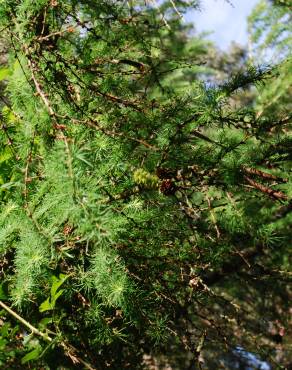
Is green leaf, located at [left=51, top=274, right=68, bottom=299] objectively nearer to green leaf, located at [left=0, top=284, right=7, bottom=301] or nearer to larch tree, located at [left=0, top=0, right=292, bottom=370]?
larch tree, located at [left=0, top=0, right=292, bottom=370]

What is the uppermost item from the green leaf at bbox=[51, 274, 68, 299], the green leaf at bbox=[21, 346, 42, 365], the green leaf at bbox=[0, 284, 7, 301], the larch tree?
the larch tree

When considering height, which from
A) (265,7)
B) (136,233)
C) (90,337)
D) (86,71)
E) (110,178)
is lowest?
(90,337)

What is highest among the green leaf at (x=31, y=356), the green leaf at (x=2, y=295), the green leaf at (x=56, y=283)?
the green leaf at (x=56, y=283)

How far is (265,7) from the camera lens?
411 centimetres

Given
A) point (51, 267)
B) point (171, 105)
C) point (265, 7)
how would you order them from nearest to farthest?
point (51, 267)
point (171, 105)
point (265, 7)

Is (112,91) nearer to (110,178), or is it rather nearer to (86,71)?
(86,71)

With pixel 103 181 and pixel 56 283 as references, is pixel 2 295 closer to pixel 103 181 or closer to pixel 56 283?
pixel 56 283

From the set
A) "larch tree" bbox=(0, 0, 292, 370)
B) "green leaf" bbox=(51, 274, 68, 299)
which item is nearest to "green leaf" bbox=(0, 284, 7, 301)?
"larch tree" bbox=(0, 0, 292, 370)

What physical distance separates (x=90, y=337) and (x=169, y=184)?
2.48 ft

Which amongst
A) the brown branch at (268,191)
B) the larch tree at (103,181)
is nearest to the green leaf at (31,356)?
the larch tree at (103,181)

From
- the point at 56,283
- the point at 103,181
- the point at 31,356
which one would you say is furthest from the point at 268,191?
the point at 31,356

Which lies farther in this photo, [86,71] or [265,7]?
[265,7]

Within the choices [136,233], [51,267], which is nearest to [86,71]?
[136,233]

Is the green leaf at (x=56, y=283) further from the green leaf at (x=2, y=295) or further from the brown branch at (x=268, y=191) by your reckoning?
the brown branch at (x=268, y=191)
